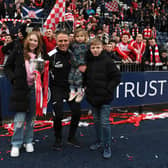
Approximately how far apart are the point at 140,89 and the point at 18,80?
317 cm

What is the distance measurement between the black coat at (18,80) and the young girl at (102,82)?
0.97m

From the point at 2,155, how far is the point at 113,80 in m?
2.04

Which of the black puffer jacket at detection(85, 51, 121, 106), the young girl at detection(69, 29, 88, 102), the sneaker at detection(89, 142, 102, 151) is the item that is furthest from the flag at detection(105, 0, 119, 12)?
the sneaker at detection(89, 142, 102, 151)

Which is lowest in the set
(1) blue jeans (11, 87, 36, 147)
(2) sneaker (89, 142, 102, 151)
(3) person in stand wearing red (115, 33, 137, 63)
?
(2) sneaker (89, 142, 102, 151)

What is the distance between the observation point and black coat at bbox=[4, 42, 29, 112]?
3.55 meters

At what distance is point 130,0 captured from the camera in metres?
17.5

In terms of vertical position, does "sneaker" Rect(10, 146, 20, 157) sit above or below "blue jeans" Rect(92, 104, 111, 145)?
below

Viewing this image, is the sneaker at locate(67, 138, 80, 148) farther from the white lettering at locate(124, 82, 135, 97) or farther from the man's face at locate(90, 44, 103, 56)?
the white lettering at locate(124, 82, 135, 97)


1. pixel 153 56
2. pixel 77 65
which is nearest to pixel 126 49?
pixel 153 56

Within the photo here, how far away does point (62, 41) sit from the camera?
12.2 feet

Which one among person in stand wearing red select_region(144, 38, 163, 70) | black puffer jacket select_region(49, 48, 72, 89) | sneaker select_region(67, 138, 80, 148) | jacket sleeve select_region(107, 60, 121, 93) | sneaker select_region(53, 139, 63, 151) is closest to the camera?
jacket sleeve select_region(107, 60, 121, 93)

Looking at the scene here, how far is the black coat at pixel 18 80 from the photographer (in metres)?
3.55

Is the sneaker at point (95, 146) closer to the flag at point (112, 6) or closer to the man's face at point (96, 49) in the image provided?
the man's face at point (96, 49)

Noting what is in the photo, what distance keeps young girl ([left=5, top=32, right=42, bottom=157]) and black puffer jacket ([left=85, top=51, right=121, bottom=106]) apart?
90cm
